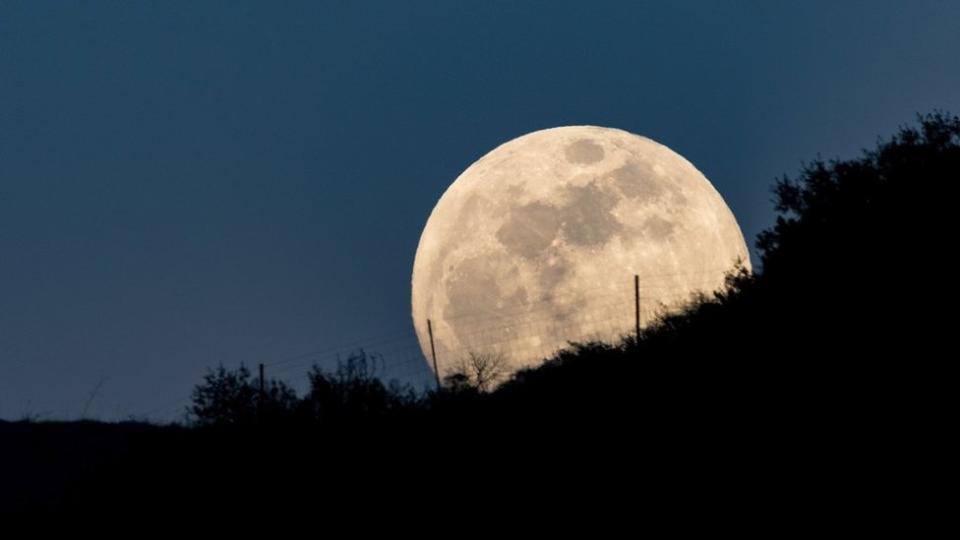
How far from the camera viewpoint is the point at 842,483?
11.3 m

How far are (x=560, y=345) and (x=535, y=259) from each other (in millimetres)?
2322

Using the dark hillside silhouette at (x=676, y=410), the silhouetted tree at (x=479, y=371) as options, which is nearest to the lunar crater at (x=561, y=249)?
the silhouetted tree at (x=479, y=371)

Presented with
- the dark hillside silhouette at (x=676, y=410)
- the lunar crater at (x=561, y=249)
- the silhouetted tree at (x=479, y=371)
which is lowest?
the dark hillside silhouette at (x=676, y=410)

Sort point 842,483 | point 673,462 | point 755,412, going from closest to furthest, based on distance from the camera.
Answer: point 842,483 → point 673,462 → point 755,412

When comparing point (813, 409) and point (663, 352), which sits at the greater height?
point (663, 352)

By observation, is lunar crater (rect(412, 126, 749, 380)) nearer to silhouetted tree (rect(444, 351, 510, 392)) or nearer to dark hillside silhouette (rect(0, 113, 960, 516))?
silhouetted tree (rect(444, 351, 510, 392))

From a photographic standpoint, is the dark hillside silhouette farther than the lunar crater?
No

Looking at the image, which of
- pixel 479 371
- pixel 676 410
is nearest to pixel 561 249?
pixel 479 371

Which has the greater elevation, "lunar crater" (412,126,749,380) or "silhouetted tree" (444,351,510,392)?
"lunar crater" (412,126,749,380)

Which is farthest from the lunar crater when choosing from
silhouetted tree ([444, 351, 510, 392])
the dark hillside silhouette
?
the dark hillside silhouette

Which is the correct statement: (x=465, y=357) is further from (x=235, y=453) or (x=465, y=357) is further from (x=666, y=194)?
(x=235, y=453)

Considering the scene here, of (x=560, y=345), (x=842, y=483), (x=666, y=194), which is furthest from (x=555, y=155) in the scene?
(x=842, y=483)

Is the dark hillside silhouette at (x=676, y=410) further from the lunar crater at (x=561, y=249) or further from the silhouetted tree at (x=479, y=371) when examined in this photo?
the lunar crater at (x=561, y=249)

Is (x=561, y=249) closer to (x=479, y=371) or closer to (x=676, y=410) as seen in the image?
(x=479, y=371)
